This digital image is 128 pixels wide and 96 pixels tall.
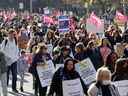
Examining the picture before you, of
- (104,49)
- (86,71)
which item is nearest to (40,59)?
(86,71)

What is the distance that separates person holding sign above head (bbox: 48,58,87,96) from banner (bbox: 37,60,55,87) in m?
2.32

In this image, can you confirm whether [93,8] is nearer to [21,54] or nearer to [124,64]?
[21,54]

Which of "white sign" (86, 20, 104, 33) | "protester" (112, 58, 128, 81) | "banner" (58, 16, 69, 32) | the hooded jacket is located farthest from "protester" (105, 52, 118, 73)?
"banner" (58, 16, 69, 32)

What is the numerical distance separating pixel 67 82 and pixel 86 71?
1839 mm

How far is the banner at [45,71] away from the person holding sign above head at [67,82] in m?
2.32

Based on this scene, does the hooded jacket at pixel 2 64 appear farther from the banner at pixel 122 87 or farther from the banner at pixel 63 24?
the banner at pixel 63 24

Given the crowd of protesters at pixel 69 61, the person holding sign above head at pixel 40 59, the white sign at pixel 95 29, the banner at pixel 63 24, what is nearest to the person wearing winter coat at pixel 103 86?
the crowd of protesters at pixel 69 61

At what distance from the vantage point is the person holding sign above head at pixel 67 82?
10531 mm

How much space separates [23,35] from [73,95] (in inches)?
513

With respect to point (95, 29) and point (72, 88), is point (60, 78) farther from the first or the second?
point (95, 29)

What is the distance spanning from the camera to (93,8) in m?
75.9

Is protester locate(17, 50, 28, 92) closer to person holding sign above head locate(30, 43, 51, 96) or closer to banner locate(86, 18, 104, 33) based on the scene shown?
person holding sign above head locate(30, 43, 51, 96)

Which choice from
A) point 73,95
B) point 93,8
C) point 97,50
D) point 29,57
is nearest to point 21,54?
point 29,57

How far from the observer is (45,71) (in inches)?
520
